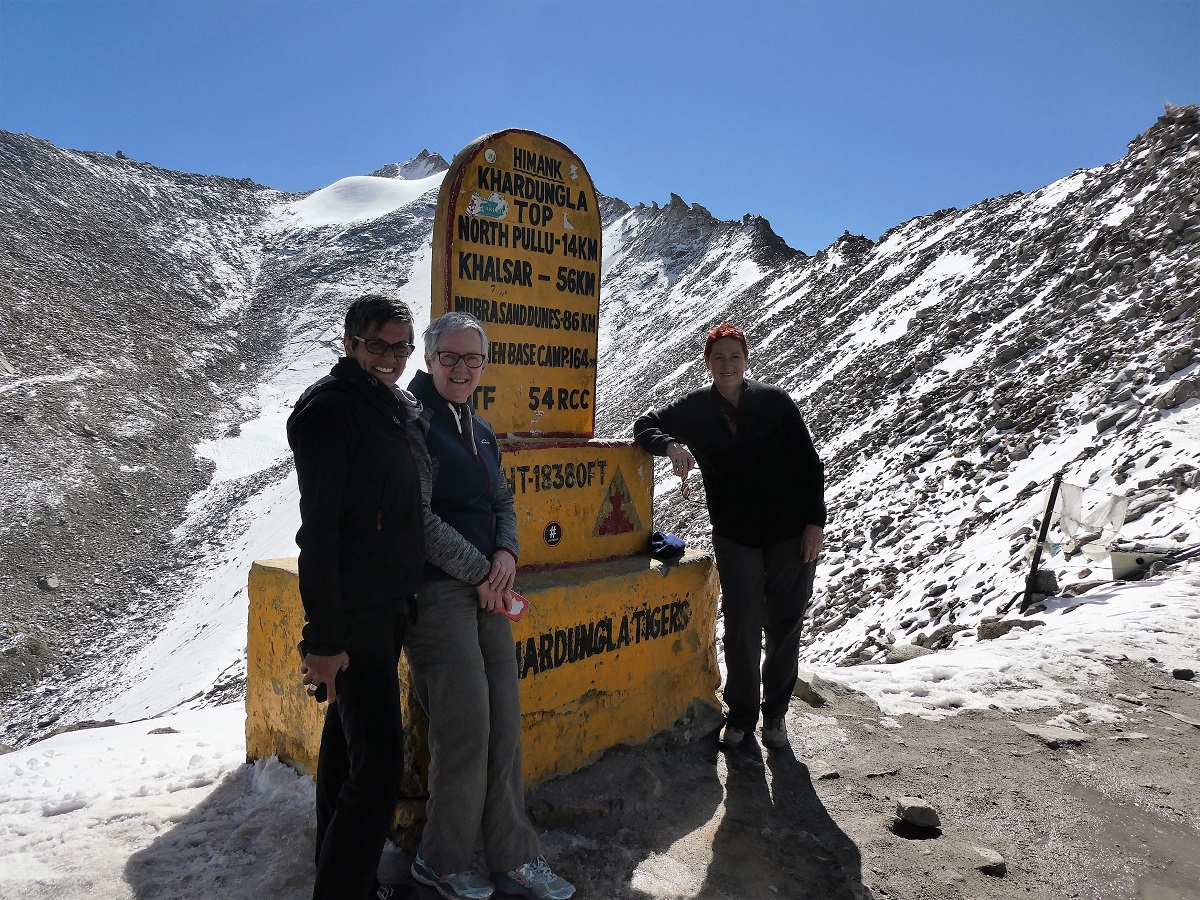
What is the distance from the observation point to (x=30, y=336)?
29703 mm

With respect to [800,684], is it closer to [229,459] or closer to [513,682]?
[513,682]

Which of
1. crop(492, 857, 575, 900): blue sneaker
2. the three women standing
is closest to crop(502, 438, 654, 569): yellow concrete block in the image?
the three women standing

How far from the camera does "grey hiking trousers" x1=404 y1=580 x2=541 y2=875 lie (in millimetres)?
2445

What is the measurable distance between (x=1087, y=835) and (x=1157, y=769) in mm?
894

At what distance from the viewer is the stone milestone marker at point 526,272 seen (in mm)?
3607

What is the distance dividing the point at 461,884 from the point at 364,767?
57cm

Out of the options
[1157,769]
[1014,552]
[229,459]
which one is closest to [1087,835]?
[1157,769]

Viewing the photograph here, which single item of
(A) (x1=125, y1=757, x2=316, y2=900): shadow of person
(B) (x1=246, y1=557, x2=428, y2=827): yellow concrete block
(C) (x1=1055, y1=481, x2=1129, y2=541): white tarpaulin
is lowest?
(A) (x1=125, y1=757, x2=316, y2=900): shadow of person

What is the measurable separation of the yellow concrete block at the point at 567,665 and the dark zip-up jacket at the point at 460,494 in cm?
59

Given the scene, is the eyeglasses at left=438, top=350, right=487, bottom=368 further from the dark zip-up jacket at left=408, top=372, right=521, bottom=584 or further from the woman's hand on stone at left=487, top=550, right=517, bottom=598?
the woman's hand on stone at left=487, top=550, right=517, bottom=598

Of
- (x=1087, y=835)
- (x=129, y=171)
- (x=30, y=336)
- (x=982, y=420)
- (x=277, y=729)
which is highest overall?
(x=129, y=171)

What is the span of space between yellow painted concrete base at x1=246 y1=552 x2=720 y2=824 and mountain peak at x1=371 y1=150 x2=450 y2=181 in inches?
3548

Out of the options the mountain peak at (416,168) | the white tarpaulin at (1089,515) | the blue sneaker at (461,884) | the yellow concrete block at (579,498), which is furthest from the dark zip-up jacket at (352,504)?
the mountain peak at (416,168)

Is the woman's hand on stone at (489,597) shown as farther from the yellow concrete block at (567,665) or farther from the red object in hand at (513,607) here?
the yellow concrete block at (567,665)
